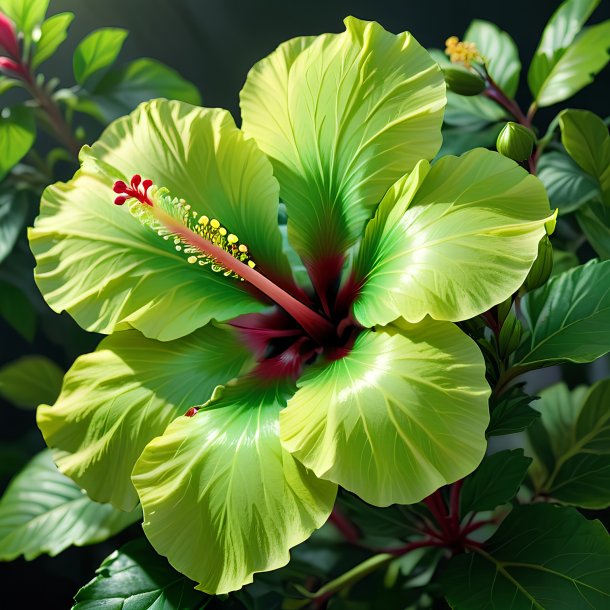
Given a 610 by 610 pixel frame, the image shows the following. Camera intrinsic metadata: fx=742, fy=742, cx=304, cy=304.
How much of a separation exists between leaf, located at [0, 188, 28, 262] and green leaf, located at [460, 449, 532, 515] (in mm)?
673

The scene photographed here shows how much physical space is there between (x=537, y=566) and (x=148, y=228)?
44 cm

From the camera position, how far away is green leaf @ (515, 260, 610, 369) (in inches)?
23.1

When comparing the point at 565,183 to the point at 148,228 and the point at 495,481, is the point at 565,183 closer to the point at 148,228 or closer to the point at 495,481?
the point at 495,481

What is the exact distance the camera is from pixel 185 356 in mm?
647

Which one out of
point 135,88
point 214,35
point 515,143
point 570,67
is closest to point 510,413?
point 515,143

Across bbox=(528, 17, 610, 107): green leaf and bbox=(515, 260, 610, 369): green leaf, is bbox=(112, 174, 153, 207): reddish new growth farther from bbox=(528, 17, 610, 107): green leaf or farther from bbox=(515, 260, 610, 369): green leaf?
bbox=(528, 17, 610, 107): green leaf

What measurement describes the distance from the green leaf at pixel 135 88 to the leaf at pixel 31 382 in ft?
1.23

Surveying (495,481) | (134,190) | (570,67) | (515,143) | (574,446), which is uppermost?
(134,190)

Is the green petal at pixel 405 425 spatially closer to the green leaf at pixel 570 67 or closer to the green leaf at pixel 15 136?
the green leaf at pixel 570 67

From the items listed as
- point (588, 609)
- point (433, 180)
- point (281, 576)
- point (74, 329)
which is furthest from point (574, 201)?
point (74, 329)

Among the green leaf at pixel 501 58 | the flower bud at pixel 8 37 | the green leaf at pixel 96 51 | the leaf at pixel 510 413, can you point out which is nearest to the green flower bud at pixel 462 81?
the green leaf at pixel 501 58

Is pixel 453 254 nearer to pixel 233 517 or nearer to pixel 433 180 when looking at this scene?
pixel 433 180

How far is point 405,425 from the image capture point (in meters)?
0.51

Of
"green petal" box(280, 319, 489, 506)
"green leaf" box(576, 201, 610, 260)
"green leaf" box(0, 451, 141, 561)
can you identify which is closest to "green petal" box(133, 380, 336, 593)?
"green petal" box(280, 319, 489, 506)
